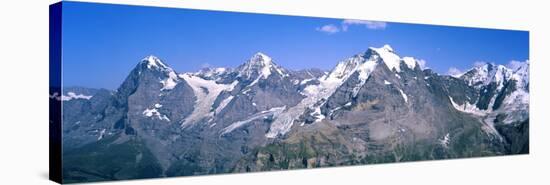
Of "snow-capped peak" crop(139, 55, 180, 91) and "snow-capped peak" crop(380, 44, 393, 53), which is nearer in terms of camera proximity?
"snow-capped peak" crop(139, 55, 180, 91)

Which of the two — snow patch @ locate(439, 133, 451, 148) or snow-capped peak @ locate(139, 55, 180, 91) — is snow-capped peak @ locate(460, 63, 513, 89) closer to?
snow patch @ locate(439, 133, 451, 148)

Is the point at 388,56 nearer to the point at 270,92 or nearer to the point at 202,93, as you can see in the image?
the point at 270,92

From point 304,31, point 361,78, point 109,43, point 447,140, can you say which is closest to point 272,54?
point 304,31

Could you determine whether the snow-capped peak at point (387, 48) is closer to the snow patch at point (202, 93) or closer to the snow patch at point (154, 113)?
the snow patch at point (202, 93)

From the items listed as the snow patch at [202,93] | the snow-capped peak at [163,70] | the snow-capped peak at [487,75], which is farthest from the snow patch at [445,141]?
the snow-capped peak at [163,70]

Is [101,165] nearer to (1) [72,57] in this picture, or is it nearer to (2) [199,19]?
(1) [72,57]

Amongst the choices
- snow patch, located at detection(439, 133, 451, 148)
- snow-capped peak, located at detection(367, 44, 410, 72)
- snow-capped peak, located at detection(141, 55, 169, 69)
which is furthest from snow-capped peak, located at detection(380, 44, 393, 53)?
snow-capped peak, located at detection(141, 55, 169, 69)
